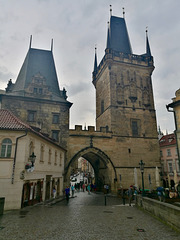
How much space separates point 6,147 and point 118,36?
30.6 m

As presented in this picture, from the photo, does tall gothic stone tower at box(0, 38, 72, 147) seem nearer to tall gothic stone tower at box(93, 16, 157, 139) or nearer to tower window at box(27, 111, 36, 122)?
tower window at box(27, 111, 36, 122)

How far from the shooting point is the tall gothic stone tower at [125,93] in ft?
92.6

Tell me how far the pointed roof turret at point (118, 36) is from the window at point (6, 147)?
25.3 meters

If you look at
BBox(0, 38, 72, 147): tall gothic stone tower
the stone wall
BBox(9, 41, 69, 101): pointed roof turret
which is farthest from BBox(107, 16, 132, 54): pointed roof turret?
the stone wall

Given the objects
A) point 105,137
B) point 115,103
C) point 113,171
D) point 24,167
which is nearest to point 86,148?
point 105,137

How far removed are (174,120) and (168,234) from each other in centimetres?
1447

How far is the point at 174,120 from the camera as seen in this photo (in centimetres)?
1919

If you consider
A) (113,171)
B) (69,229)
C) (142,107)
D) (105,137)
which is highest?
(142,107)

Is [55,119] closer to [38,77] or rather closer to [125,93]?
[38,77]

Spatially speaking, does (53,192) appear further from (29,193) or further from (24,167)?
(24,167)

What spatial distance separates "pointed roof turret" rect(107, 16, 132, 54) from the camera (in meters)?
33.3

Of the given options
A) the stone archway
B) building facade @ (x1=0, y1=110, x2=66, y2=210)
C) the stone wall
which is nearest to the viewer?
the stone wall

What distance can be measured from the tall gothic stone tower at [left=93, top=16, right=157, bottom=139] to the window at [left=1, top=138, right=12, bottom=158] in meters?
17.0

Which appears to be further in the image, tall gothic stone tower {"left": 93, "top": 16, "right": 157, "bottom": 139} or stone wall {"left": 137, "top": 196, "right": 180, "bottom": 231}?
tall gothic stone tower {"left": 93, "top": 16, "right": 157, "bottom": 139}
